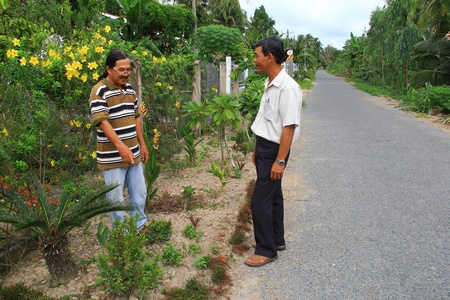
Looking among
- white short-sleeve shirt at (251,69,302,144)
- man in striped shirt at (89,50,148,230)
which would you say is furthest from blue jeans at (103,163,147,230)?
white short-sleeve shirt at (251,69,302,144)

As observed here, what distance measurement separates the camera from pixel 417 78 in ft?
55.4

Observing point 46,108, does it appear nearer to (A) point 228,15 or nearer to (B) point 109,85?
(B) point 109,85

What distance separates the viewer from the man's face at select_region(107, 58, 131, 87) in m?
3.05

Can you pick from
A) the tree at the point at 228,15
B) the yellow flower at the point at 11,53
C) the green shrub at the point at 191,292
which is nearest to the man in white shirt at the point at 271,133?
the green shrub at the point at 191,292

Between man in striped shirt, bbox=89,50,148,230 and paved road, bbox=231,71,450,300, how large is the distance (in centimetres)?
124

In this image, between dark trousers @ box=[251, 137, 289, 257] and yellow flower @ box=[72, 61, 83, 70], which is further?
yellow flower @ box=[72, 61, 83, 70]

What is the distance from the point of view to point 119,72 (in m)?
3.07

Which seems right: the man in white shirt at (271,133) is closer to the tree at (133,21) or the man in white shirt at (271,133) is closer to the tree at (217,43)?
the tree at (133,21)

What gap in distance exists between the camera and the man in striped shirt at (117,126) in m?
3.01

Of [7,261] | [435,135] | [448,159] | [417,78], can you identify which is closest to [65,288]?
[7,261]

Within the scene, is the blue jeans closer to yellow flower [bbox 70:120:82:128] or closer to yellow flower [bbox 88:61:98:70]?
yellow flower [bbox 70:120:82:128]

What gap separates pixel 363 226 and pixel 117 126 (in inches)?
109

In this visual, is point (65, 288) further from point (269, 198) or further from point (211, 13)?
point (211, 13)

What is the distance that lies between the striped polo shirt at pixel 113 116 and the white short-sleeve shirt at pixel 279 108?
41.3 inches
